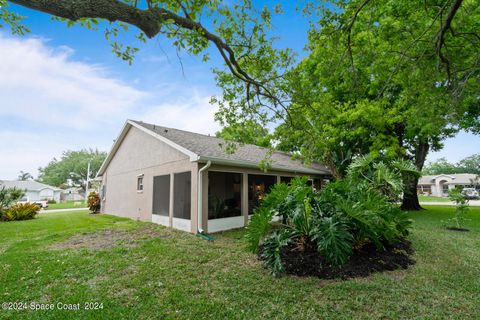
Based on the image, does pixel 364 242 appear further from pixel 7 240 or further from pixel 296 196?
pixel 7 240

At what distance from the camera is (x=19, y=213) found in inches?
494

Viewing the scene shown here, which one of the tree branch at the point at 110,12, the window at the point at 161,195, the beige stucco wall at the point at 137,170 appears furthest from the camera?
the window at the point at 161,195

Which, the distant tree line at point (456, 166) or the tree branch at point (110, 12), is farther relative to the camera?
the distant tree line at point (456, 166)

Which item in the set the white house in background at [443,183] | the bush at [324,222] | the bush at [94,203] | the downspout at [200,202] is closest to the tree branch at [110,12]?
the bush at [324,222]

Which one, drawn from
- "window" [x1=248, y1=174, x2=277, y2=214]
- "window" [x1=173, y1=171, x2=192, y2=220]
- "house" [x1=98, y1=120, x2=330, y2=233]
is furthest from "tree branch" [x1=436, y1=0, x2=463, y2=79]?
"window" [x1=173, y1=171, x2=192, y2=220]

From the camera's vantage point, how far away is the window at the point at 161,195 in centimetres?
938

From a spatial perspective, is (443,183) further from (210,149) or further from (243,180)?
(210,149)

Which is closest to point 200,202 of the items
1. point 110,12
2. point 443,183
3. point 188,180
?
point 188,180

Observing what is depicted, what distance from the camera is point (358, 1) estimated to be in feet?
17.0

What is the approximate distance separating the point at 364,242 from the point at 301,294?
2.39 metres

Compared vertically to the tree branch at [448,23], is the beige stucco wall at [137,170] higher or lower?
lower

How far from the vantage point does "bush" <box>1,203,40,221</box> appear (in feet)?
40.1

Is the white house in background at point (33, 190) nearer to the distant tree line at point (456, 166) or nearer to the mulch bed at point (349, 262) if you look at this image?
the mulch bed at point (349, 262)

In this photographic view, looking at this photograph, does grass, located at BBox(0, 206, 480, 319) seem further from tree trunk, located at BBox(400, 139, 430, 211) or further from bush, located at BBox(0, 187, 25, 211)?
bush, located at BBox(0, 187, 25, 211)
